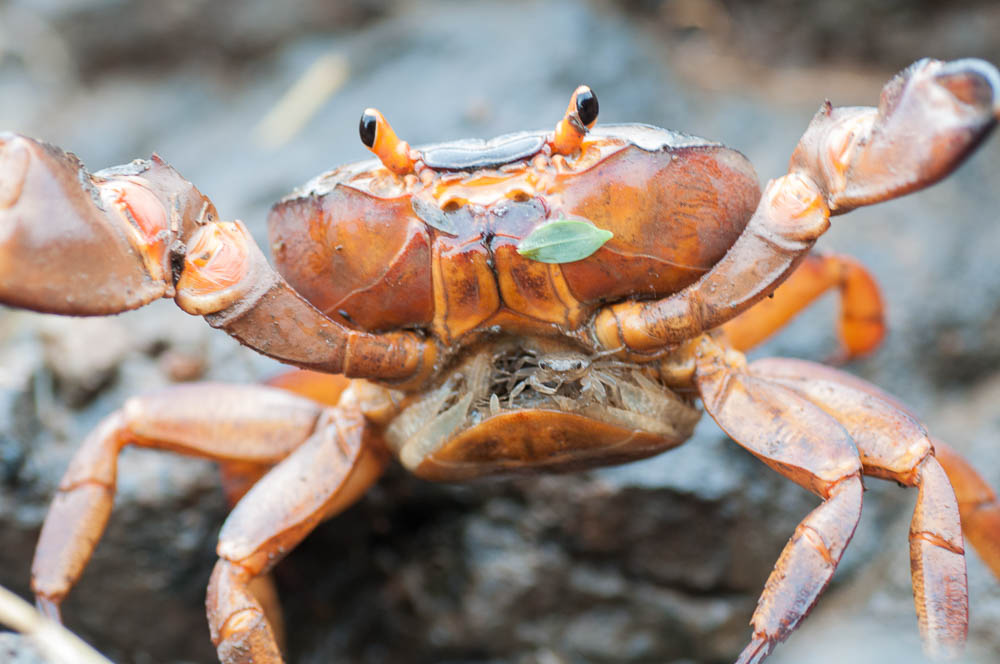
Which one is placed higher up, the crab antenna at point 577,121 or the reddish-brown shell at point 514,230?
the crab antenna at point 577,121

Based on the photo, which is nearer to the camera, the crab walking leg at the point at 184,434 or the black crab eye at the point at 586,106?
the black crab eye at the point at 586,106

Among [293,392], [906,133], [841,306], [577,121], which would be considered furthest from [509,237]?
[841,306]

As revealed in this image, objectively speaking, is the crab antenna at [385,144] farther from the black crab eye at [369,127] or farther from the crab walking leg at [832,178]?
the crab walking leg at [832,178]

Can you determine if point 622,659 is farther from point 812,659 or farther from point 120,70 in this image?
point 120,70

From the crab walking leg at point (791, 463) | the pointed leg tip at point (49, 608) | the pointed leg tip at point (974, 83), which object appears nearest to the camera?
the pointed leg tip at point (974, 83)

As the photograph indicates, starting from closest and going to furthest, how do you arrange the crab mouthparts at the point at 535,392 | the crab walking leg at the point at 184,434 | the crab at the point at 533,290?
the crab at the point at 533,290, the crab mouthparts at the point at 535,392, the crab walking leg at the point at 184,434

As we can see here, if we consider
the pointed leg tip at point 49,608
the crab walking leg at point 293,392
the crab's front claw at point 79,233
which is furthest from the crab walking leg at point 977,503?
the pointed leg tip at point 49,608

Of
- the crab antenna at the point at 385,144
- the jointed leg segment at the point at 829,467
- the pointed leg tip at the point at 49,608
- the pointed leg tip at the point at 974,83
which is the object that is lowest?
the pointed leg tip at the point at 49,608
